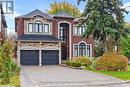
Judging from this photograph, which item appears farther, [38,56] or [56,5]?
[56,5]

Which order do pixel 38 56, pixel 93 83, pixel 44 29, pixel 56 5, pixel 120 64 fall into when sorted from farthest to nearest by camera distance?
pixel 56 5, pixel 44 29, pixel 38 56, pixel 120 64, pixel 93 83

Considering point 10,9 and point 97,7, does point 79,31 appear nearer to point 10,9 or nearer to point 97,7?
point 97,7

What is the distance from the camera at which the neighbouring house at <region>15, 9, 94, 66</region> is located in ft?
162

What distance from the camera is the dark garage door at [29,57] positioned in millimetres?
48953

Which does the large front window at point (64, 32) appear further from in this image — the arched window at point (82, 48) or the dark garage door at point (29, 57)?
the dark garage door at point (29, 57)

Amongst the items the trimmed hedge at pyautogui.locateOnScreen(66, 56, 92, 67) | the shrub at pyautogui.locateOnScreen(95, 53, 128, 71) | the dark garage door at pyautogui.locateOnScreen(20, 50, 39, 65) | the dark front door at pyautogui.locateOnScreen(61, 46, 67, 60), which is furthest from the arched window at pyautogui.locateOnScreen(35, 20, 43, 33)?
the shrub at pyautogui.locateOnScreen(95, 53, 128, 71)

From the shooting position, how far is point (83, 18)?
43500 millimetres

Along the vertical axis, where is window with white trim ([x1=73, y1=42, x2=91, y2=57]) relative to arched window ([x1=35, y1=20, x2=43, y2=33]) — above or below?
below

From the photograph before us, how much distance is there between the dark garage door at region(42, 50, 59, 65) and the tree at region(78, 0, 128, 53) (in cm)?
938

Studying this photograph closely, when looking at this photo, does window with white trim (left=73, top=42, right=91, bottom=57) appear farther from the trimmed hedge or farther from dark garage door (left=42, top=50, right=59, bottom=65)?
the trimmed hedge

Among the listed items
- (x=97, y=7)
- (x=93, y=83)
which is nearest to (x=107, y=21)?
(x=97, y=7)

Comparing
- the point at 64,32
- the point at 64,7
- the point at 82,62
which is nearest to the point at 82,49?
the point at 64,32

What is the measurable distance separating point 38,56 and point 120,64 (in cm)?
1643

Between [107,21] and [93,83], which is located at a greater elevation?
[107,21]
